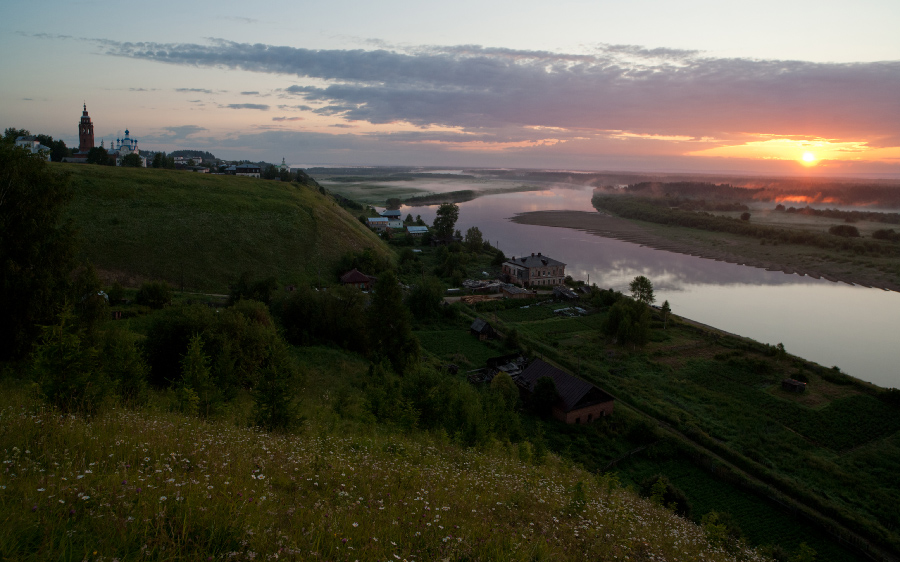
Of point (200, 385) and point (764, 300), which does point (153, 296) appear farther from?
point (764, 300)

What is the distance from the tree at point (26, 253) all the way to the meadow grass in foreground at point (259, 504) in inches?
188

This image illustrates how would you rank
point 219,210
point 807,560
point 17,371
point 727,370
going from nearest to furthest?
point 807,560 → point 17,371 → point 727,370 → point 219,210

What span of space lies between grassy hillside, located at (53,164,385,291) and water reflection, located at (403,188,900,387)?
2788cm

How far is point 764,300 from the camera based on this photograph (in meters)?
41.9

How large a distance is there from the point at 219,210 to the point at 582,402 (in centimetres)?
3936

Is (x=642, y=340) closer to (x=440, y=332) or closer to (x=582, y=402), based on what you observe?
(x=582, y=402)

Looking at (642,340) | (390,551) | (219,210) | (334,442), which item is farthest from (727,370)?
(219,210)

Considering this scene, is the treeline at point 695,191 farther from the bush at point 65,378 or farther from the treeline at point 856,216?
the bush at point 65,378

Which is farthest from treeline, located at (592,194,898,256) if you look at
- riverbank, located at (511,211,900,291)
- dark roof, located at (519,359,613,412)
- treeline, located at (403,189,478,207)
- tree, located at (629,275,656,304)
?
dark roof, located at (519,359,613,412)

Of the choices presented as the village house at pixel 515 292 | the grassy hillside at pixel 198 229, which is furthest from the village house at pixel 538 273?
the grassy hillside at pixel 198 229

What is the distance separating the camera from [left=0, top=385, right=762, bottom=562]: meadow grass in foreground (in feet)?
10.1

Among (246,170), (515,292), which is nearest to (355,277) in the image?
(515,292)

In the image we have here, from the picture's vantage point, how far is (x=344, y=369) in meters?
19.2

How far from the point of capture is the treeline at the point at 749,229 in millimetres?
63906
